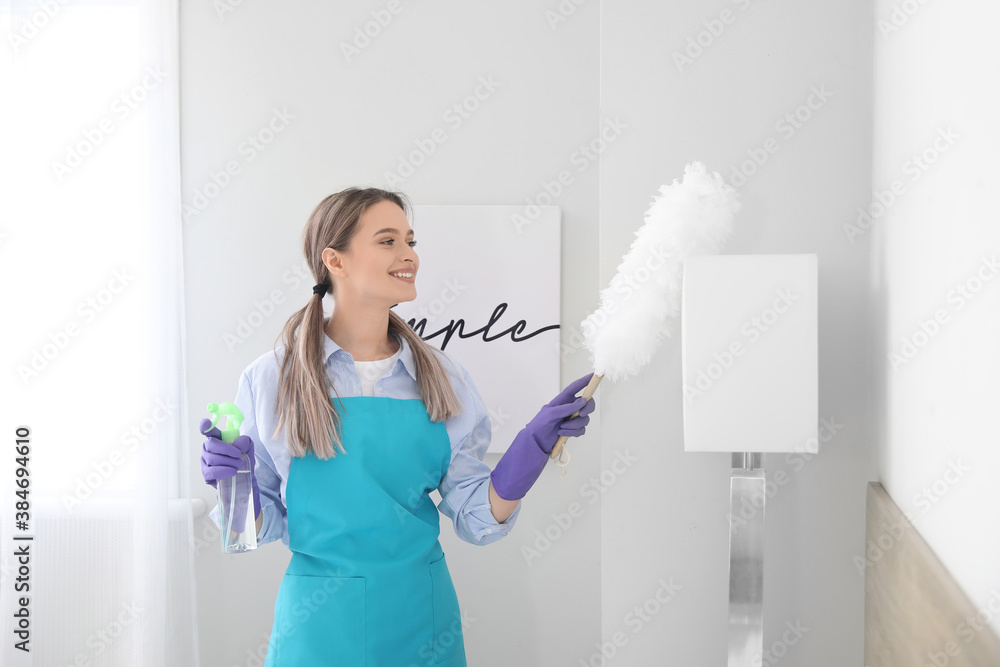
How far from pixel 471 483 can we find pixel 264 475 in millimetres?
464

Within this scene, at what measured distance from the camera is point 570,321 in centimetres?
216

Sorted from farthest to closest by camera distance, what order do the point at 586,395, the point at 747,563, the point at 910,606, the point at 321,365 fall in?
the point at 747,563 < the point at 321,365 < the point at 586,395 < the point at 910,606

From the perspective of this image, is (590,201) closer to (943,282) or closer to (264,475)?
(943,282)

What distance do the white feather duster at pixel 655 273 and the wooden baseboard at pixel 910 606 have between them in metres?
0.62

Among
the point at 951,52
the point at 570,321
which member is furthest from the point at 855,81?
the point at 570,321

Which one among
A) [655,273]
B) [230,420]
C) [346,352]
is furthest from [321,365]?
[655,273]

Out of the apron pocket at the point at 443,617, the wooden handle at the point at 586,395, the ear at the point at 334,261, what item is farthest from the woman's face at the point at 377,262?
the apron pocket at the point at 443,617

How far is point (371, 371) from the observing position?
1.64 metres

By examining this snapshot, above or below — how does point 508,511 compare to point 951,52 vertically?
below

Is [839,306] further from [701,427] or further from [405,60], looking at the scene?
[405,60]

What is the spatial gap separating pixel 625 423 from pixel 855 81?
1095 mm

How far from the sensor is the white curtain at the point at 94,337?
6.50 feet

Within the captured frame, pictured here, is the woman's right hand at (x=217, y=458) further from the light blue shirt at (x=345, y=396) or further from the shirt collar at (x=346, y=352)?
the shirt collar at (x=346, y=352)

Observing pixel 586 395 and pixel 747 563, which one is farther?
pixel 747 563
